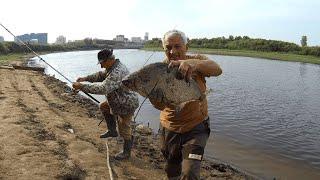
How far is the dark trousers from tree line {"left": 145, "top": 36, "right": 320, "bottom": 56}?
75.7 metres

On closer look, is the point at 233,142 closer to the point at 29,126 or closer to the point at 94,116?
the point at 94,116

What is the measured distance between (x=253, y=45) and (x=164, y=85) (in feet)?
335

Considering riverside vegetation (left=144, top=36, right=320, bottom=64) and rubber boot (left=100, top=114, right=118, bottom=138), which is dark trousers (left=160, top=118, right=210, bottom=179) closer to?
rubber boot (left=100, top=114, right=118, bottom=138)

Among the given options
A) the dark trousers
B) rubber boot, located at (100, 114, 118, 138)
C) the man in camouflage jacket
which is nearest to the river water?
rubber boot, located at (100, 114, 118, 138)

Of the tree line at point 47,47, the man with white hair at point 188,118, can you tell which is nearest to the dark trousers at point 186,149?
the man with white hair at point 188,118

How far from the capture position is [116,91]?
8391 mm

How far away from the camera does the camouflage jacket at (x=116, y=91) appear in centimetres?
815

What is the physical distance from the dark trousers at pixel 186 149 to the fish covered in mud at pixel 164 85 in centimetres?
43

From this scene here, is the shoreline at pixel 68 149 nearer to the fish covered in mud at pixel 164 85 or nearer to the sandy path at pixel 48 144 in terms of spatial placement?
the sandy path at pixel 48 144

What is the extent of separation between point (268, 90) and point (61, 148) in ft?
77.5

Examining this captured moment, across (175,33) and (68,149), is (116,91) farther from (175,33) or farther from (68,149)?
(175,33)

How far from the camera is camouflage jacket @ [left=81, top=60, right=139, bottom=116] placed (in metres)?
8.15

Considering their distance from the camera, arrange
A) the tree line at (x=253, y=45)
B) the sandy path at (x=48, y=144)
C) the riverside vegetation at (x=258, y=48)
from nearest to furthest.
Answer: the sandy path at (x=48, y=144), the riverside vegetation at (x=258, y=48), the tree line at (x=253, y=45)

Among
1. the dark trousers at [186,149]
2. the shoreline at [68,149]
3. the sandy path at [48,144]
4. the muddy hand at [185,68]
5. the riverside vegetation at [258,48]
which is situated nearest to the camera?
the muddy hand at [185,68]
